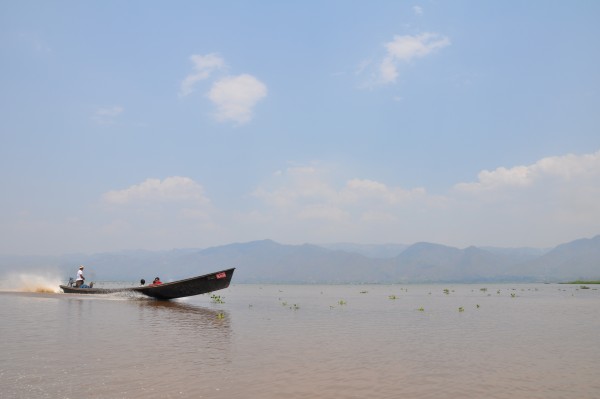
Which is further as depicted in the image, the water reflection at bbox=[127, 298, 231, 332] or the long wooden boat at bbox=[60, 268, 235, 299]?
the long wooden boat at bbox=[60, 268, 235, 299]

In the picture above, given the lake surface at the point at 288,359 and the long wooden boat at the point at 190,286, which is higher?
the long wooden boat at the point at 190,286

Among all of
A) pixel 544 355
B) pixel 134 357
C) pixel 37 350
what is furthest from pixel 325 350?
pixel 37 350

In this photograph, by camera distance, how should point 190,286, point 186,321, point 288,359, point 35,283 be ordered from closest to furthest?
point 288,359 → point 186,321 → point 190,286 → point 35,283

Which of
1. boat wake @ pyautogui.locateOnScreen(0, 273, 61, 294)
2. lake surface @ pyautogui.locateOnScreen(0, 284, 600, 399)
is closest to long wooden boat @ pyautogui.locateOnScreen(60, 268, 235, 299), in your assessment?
lake surface @ pyautogui.locateOnScreen(0, 284, 600, 399)

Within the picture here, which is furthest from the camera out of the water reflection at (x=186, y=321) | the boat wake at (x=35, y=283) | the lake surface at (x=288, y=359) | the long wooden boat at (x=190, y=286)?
the boat wake at (x=35, y=283)

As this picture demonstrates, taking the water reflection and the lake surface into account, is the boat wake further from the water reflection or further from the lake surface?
the lake surface

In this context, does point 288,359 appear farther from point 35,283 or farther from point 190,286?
point 35,283

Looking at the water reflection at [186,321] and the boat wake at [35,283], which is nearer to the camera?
the water reflection at [186,321]

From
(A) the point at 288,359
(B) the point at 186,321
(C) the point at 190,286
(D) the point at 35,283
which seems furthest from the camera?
(D) the point at 35,283

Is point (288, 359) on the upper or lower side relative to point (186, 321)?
lower

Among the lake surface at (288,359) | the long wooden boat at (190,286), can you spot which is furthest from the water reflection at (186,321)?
the long wooden boat at (190,286)

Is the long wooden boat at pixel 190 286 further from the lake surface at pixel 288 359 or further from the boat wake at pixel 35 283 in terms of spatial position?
the boat wake at pixel 35 283

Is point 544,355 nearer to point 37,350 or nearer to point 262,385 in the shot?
point 262,385

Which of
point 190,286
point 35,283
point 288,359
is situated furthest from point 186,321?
point 35,283
